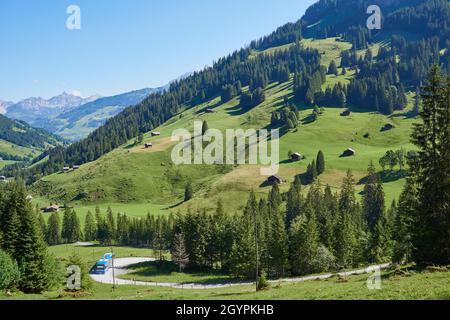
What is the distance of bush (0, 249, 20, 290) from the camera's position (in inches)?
1999

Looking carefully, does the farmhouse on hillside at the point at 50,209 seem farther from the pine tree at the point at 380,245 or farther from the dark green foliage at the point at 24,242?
the pine tree at the point at 380,245

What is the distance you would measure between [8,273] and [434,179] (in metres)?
53.0

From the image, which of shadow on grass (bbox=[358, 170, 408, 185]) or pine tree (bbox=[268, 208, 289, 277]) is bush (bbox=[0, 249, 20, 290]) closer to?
pine tree (bbox=[268, 208, 289, 277])

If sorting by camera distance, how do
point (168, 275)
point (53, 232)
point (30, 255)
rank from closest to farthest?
1. point (30, 255)
2. point (168, 275)
3. point (53, 232)

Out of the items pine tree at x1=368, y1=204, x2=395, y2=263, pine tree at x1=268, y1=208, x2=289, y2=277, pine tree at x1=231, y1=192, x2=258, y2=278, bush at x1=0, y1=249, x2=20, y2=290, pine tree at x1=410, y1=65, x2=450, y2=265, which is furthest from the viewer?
pine tree at x1=231, y1=192, x2=258, y2=278

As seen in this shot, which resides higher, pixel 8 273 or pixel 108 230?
pixel 8 273

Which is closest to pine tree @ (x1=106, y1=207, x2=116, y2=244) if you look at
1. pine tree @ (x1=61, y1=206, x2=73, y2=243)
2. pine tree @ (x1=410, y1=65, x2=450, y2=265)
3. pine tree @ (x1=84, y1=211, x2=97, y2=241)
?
pine tree @ (x1=84, y1=211, x2=97, y2=241)

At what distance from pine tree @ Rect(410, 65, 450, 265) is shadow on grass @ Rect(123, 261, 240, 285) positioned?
52.2 m

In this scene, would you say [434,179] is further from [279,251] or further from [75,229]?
[75,229]

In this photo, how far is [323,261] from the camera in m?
81.4

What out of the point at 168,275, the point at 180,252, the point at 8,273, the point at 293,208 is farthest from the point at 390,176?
the point at 8,273

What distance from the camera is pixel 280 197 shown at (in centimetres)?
14688

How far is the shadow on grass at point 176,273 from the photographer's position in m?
88.0
